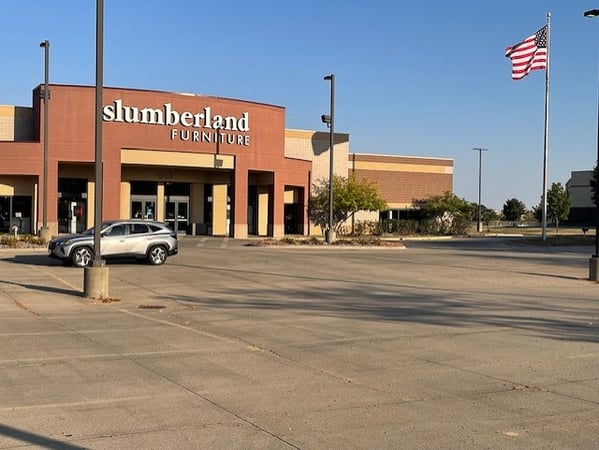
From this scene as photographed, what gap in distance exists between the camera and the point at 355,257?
2914 centimetres

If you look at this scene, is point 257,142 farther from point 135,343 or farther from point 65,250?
point 135,343

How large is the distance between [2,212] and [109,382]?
3612cm

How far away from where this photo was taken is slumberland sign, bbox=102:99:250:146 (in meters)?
39.5

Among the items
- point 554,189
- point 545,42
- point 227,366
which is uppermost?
point 545,42

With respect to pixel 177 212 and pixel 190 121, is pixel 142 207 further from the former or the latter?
pixel 190 121

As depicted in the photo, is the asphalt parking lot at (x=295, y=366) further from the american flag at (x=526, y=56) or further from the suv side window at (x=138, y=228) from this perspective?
the american flag at (x=526, y=56)

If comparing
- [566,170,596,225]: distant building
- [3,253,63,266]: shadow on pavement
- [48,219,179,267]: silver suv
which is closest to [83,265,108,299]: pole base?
[48,219,179,267]: silver suv

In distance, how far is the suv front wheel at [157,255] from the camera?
23297mm

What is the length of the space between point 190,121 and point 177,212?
259 inches

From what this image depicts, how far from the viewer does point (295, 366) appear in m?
8.77

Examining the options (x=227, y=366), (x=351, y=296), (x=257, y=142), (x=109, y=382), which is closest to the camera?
(x=109, y=382)

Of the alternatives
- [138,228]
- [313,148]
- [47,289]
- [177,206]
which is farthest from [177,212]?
[47,289]

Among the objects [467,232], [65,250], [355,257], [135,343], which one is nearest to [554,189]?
[467,232]

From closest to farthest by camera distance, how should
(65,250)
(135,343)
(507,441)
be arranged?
(507,441)
(135,343)
(65,250)
